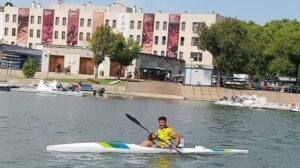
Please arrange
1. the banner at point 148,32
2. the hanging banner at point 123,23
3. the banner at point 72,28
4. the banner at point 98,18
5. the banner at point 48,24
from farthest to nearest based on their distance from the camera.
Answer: the banner at point 48,24, the banner at point 72,28, the banner at point 98,18, the hanging banner at point 123,23, the banner at point 148,32

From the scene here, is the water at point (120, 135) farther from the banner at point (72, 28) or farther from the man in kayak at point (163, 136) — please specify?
the banner at point (72, 28)

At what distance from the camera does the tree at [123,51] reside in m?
106

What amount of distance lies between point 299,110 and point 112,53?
3434cm

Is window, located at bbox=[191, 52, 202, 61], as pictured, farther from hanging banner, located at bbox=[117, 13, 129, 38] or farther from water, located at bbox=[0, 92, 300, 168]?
water, located at bbox=[0, 92, 300, 168]

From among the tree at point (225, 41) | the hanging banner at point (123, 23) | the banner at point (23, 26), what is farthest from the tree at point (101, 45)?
the banner at point (23, 26)

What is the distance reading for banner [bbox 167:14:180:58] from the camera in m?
Result: 139

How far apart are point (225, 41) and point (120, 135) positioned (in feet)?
209

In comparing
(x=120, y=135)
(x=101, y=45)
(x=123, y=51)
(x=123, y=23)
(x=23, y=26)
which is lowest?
(x=120, y=135)

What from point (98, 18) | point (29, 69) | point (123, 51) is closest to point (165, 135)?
point (29, 69)

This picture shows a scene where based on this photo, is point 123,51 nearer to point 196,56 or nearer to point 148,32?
point 196,56

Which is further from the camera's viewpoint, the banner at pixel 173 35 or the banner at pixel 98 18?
the banner at pixel 98 18

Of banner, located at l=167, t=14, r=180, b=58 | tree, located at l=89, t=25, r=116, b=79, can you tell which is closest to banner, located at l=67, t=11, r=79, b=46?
banner, located at l=167, t=14, r=180, b=58

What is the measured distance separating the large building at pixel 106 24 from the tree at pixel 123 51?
2427 cm

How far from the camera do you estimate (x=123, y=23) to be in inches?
5659
